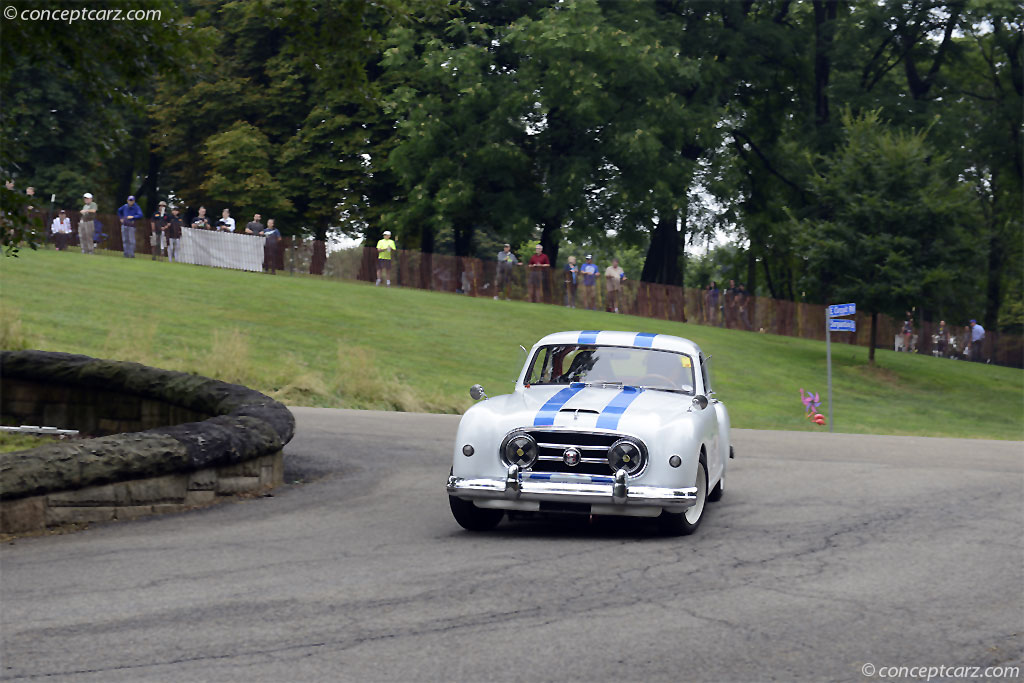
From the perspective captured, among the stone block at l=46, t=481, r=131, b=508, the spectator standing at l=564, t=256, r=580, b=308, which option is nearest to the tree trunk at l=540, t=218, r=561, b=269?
the spectator standing at l=564, t=256, r=580, b=308

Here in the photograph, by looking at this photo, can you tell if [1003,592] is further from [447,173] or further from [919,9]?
[919,9]

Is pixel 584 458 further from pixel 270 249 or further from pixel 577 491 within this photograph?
pixel 270 249

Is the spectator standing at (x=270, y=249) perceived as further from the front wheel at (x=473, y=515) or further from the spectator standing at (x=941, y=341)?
the spectator standing at (x=941, y=341)

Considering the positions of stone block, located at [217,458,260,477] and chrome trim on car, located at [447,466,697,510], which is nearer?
chrome trim on car, located at [447,466,697,510]

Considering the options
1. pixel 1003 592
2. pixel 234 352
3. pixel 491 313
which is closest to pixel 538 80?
pixel 491 313

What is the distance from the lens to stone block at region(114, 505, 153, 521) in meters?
10.4

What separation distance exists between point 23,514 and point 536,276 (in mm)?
36664

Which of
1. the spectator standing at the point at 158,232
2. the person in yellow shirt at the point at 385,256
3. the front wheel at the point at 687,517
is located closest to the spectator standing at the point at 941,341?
the person in yellow shirt at the point at 385,256

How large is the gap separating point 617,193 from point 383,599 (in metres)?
43.5

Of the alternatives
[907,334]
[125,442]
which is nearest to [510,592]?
[125,442]

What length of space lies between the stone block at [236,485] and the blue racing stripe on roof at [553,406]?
121 inches

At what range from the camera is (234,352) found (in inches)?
942

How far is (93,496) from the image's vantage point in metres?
10.2

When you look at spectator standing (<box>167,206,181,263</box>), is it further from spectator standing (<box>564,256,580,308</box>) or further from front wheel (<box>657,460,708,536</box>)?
front wheel (<box>657,460,708,536</box>)
